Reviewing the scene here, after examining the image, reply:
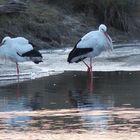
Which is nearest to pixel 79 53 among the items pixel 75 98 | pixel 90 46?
pixel 90 46

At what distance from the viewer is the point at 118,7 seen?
3447 cm

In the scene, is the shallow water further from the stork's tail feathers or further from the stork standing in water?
the stork standing in water

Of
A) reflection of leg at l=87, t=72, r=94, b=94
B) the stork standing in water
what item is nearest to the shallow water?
reflection of leg at l=87, t=72, r=94, b=94

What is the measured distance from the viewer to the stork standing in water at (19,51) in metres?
19.7

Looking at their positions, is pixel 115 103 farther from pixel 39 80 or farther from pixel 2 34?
pixel 2 34

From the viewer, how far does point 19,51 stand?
19703mm

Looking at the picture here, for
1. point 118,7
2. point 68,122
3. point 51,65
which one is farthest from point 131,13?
point 68,122

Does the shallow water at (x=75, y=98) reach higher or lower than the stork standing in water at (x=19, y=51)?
lower

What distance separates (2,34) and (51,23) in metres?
3.49

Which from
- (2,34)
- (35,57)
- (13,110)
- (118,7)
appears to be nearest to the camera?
(13,110)

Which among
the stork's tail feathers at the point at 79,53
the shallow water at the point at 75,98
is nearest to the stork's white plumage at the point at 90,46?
the stork's tail feathers at the point at 79,53

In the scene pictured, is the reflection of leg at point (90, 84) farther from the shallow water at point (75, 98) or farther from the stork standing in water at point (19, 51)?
the stork standing in water at point (19, 51)

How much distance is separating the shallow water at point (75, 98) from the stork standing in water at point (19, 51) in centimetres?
90

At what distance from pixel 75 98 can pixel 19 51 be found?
5.76 m
